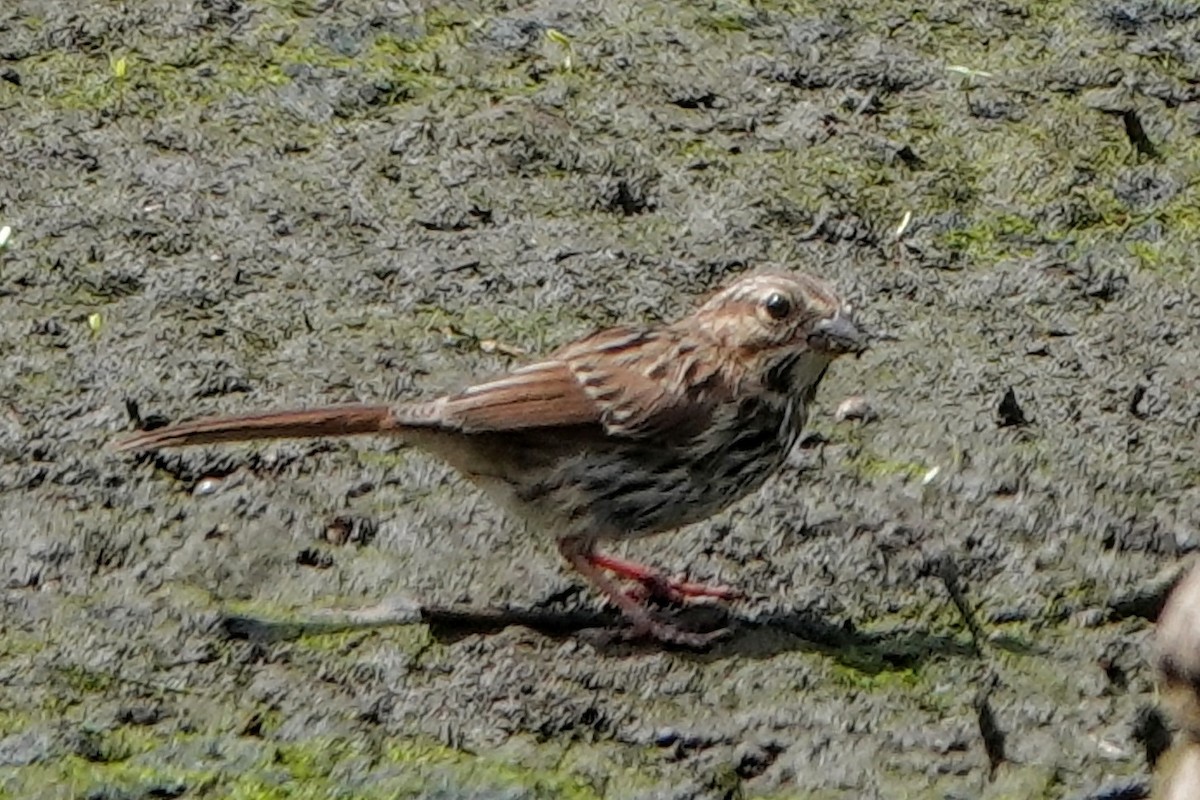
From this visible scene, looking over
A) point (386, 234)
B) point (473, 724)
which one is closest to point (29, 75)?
point (386, 234)

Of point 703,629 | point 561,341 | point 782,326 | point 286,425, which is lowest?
point 561,341

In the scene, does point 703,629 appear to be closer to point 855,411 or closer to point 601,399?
point 601,399

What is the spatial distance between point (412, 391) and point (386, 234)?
924 mm

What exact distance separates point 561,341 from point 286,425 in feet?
4.70

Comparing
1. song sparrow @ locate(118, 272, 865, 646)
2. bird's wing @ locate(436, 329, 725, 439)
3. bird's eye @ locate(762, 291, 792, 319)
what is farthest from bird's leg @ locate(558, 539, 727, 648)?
bird's eye @ locate(762, 291, 792, 319)

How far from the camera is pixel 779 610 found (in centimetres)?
629

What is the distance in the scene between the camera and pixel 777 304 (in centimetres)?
620

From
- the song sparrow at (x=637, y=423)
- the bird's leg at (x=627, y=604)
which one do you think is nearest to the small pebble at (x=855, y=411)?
the song sparrow at (x=637, y=423)

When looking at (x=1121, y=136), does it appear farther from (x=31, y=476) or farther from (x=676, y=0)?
(x=31, y=476)

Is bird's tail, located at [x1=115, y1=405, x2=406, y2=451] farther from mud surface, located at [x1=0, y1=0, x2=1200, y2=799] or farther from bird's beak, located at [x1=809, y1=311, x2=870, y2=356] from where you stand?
bird's beak, located at [x1=809, y1=311, x2=870, y2=356]

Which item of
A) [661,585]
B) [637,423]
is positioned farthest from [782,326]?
[661,585]

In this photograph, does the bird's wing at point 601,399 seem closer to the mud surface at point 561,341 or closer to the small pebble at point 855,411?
the mud surface at point 561,341

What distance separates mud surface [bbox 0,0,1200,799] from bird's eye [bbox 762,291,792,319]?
2.28 feet

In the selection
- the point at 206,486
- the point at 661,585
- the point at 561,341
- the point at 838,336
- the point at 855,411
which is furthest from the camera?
the point at 561,341
